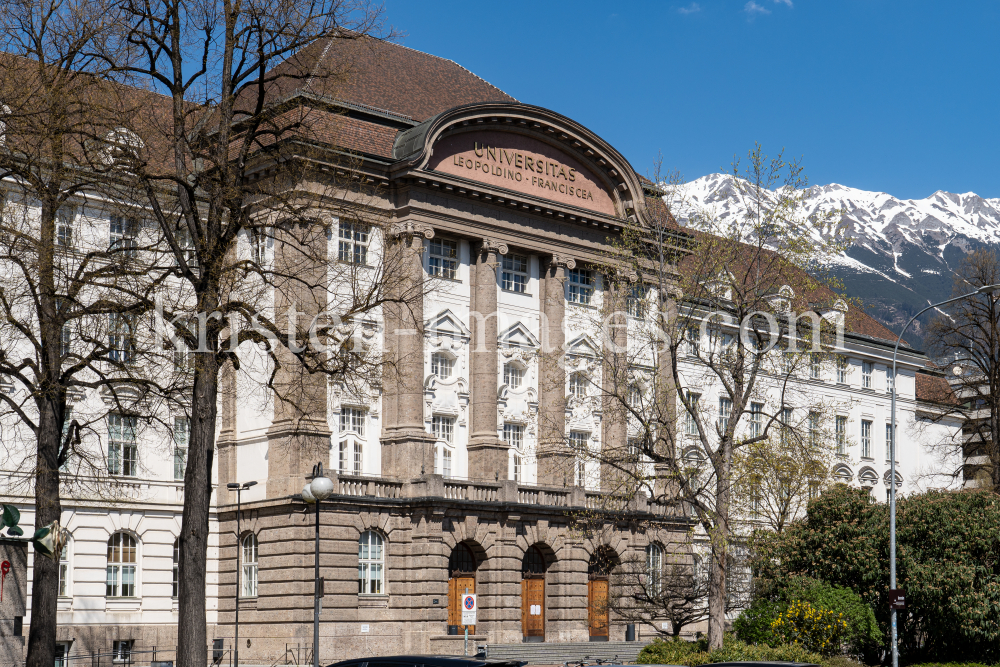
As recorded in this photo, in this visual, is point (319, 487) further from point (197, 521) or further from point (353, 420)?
point (353, 420)

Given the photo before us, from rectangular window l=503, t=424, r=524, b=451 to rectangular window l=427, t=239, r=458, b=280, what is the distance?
284 inches

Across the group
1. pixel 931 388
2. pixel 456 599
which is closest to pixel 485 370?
pixel 456 599

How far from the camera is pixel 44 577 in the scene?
2970 cm

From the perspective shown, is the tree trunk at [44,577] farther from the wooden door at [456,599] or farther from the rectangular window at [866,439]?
the rectangular window at [866,439]

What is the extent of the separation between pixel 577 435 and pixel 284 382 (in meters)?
15.5

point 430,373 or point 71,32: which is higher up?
point 71,32

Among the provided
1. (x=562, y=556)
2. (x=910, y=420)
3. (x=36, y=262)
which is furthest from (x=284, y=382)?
(x=910, y=420)

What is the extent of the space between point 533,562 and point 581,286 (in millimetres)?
13080

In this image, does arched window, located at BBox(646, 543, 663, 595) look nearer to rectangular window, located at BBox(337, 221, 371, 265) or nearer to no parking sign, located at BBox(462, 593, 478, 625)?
no parking sign, located at BBox(462, 593, 478, 625)

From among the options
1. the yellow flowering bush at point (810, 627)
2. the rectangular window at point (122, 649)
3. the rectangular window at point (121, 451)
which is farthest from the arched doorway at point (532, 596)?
the yellow flowering bush at point (810, 627)

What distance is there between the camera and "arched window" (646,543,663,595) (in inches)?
2236

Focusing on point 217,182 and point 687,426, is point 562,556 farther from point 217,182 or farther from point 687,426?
point 217,182

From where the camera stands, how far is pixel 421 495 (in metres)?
51.1

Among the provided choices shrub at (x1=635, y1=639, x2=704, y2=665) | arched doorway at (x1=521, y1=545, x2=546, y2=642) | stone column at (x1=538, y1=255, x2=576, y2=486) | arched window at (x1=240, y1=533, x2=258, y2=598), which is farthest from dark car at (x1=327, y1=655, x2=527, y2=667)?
stone column at (x1=538, y1=255, x2=576, y2=486)
